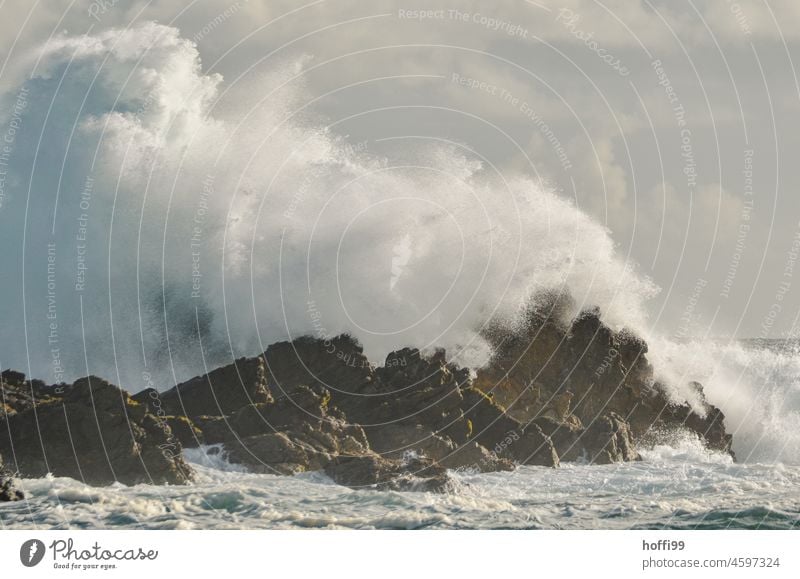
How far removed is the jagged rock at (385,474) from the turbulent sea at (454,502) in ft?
1.68

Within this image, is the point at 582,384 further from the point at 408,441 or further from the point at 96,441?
the point at 96,441

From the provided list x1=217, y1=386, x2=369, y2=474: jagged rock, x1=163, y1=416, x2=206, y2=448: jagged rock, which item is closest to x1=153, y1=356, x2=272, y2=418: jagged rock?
x1=217, y1=386, x2=369, y2=474: jagged rock

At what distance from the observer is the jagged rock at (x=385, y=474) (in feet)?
127

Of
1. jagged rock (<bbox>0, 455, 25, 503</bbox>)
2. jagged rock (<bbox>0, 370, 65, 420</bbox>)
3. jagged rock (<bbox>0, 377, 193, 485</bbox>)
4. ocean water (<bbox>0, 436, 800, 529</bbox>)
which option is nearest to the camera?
ocean water (<bbox>0, 436, 800, 529</bbox>)

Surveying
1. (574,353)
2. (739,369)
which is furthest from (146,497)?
(739,369)

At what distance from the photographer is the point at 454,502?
37.6m

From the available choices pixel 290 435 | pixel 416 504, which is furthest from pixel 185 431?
pixel 416 504

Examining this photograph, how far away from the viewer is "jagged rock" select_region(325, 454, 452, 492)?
38688mm

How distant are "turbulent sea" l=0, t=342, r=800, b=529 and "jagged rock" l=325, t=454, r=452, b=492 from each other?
512 mm

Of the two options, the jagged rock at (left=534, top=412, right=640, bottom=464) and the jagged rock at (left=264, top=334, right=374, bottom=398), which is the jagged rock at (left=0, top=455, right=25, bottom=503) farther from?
the jagged rock at (left=534, top=412, right=640, bottom=464)

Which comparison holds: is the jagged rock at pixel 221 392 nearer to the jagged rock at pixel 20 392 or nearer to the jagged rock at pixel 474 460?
the jagged rock at pixel 20 392

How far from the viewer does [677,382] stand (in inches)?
2258

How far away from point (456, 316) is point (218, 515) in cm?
2073
